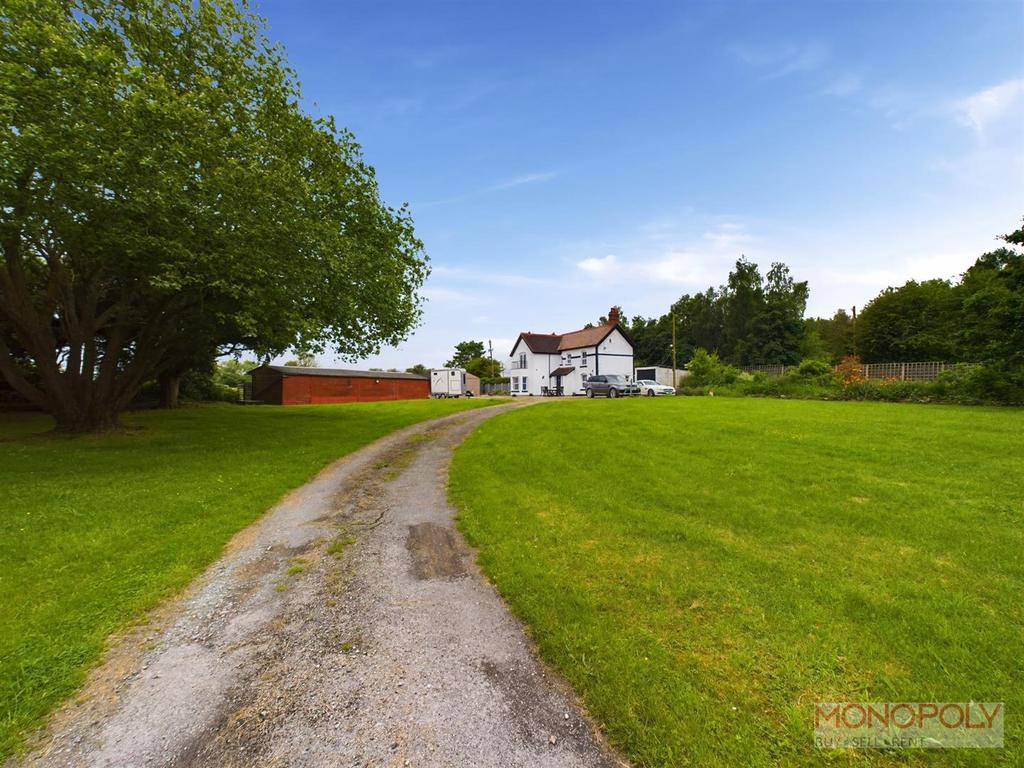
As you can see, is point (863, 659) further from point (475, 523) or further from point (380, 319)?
point (380, 319)

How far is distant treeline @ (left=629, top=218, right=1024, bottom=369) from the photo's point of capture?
139ft

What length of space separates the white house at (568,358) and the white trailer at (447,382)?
10619 mm

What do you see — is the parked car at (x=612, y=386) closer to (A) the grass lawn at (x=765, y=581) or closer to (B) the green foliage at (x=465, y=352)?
(A) the grass lawn at (x=765, y=581)

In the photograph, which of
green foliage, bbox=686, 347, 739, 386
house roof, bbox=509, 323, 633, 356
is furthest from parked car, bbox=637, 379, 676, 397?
house roof, bbox=509, 323, 633, 356

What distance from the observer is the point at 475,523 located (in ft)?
22.2

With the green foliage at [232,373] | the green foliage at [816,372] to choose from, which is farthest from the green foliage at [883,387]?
the green foliage at [232,373]

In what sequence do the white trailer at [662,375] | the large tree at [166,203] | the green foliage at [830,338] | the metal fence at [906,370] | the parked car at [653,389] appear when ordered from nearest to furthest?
Result: the large tree at [166,203] < the metal fence at [906,370] < the parked car at [653,389] < the white trailer at [662,375] < the green foliage at [830,338]

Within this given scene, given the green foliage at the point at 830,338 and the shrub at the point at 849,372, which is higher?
the green foliage at the point at 830,338

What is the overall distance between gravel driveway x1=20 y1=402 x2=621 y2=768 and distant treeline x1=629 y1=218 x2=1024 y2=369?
40126mm

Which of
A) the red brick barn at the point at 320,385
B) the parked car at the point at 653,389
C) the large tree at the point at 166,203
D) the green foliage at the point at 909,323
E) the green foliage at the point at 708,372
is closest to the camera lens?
the large tree at the point at 166,203

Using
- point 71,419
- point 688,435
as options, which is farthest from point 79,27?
point 688,435

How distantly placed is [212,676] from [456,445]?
10.6 metres

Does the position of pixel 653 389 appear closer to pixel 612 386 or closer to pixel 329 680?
pixel 612 386

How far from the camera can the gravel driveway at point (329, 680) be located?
2.71m
